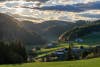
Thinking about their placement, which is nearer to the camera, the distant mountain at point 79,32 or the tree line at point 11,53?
the tree line at point 11,53

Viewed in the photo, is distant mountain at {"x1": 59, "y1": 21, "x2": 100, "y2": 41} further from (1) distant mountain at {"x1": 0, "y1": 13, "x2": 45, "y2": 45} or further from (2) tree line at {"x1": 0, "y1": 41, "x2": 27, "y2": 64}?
(2) tree line at {"x1": 0, "y1": 41, "x2": 27, "y2": 64}

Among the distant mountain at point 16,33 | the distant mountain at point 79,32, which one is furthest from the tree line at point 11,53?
the distant mountain at point 79,32

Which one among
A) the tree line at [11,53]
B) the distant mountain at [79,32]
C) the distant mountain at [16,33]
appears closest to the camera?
the tree line at [11,53]

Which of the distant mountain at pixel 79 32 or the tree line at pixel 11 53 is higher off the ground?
the tree line at pixel 11 53

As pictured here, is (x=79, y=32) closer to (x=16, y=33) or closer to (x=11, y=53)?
(x=16, y=33)

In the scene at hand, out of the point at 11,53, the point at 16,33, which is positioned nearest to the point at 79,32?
the point at 16,33

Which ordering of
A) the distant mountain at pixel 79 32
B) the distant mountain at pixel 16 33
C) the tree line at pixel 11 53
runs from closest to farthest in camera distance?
1. the tree line at pixel 11 53
2. the distant mountain at pixel 16 33
3. the distant mountain at pixel 79 32

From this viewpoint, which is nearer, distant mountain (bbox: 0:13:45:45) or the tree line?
the tree line

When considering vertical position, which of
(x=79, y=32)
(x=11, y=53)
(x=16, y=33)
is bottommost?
(x=79, y=32)

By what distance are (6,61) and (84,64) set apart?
10494 mm

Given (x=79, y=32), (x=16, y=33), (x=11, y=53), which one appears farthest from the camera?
(x=79, y=32)

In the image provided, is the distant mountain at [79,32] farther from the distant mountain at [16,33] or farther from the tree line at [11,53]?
the tree line at [11,53]

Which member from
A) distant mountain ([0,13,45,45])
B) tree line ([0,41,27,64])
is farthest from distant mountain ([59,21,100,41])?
tree line ([0,41,27,64])

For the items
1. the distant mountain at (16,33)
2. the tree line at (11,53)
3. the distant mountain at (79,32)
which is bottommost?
the distant mountain at (79,32)
